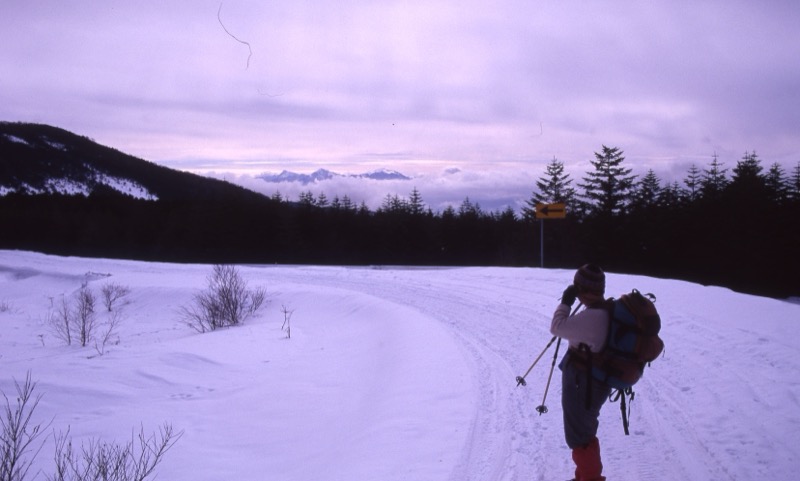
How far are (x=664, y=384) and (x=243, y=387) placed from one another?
268 inches

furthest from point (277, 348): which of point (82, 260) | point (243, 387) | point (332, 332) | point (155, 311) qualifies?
point (82, 260)

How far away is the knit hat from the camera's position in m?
3.94

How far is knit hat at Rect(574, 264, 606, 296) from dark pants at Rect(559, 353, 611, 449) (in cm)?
56

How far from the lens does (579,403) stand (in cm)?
401

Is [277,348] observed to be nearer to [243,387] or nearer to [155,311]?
[243,387]

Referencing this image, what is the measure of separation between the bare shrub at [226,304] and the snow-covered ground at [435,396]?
2.83 metres

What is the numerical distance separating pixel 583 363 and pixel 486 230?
59.5m

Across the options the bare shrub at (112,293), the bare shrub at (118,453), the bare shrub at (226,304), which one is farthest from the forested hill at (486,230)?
the bare shrub at (118,453)

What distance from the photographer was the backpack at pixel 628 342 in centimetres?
363

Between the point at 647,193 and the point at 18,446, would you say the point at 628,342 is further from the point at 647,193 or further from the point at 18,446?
the point at 647,193

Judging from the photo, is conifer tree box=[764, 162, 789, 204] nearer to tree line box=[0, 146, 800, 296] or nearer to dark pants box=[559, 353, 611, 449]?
tree line box=[0, 146, 800, 296]

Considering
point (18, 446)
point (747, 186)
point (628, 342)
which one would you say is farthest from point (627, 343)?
point (747, 186)

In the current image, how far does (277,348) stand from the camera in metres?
13.1

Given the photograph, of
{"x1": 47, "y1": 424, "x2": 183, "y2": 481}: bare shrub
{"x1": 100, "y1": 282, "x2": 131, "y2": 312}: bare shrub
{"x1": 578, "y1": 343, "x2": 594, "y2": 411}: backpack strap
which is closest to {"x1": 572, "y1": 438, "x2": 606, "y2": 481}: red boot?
{"x1": 578, "y1": 343, "x2": 594, "y2": 411}: backpack strap
